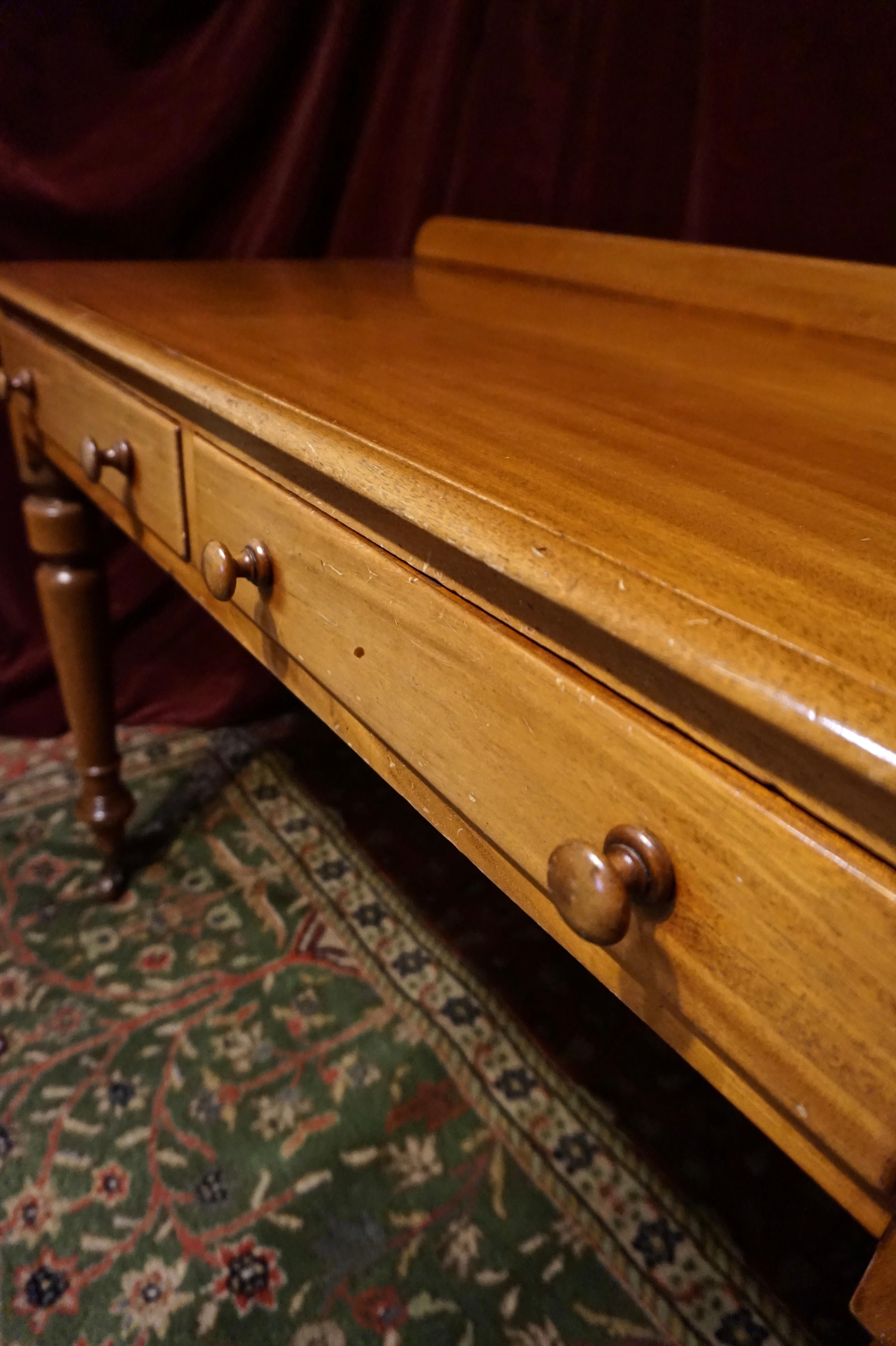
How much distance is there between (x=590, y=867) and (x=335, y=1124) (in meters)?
0.67

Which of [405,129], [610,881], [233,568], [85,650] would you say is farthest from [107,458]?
[405,129]

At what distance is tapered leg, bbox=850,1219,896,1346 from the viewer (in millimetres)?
258

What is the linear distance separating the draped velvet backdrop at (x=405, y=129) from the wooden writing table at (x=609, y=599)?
9.2 inches

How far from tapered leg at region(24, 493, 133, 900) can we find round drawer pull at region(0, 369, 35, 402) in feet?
0.37

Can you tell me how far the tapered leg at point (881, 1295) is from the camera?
0.26 metres

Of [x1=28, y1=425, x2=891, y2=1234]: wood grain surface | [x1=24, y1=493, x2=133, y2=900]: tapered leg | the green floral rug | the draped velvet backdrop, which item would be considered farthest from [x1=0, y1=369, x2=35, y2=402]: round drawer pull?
the green floral rug

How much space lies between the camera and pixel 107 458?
61 centimetres

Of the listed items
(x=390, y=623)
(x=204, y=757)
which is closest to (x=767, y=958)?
(x=390, y=623)

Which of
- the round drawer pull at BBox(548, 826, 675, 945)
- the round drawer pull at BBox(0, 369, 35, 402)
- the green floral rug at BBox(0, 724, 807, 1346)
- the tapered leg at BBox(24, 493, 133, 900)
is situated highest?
the round drawer pull at BBox(0, 369, 35, 402)

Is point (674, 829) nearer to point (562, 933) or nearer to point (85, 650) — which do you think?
point (562, 933)

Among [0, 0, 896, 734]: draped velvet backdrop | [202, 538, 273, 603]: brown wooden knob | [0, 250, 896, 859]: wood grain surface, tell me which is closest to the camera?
[0, 250, 896, 859]: wood grain surface

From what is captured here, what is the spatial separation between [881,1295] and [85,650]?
0.86 m

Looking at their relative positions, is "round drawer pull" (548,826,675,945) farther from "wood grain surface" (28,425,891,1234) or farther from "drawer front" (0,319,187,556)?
"drawer front" (0,319,187,556)

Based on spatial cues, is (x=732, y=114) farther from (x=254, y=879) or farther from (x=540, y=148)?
(x=254, y=879)
